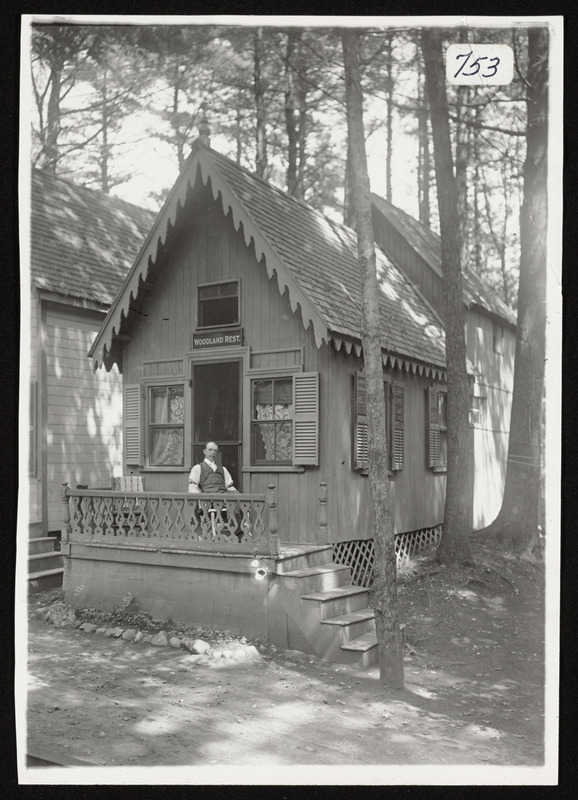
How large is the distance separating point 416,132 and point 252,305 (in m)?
5.60

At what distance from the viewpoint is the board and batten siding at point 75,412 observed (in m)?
17.0

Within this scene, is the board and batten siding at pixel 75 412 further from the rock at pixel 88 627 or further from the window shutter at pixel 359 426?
the window shutter at pixel 359 426

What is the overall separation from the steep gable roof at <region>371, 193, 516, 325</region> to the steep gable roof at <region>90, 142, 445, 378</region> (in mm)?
2692

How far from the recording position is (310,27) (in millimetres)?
7984

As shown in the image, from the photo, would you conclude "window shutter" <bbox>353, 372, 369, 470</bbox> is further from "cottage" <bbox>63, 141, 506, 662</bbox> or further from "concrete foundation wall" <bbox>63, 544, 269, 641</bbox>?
"concrete foundation wall" <bbox>63, 544, 269, 641</bbox>

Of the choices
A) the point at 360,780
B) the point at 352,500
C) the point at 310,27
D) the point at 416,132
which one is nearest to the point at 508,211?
the point at 416,132

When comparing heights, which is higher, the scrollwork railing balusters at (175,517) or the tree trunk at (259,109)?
the tree trunk at (259,109)

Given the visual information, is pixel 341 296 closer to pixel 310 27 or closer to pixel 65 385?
pixel 310 27

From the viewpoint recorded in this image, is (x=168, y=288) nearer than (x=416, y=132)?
Yes

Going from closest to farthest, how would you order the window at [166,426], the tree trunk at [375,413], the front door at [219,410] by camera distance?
the tree trunk at [375,413]
the front door at [219,410]
the window at [166,426]

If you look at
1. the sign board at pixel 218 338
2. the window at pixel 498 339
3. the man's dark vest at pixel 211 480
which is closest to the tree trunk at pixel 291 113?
the sign board at pixel 218 338

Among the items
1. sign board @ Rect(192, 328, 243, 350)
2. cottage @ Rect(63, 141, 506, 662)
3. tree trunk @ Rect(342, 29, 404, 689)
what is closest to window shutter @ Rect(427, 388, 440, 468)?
cottage @ Rect(63, 141, 506, 662)

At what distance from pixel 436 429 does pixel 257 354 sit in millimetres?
5587

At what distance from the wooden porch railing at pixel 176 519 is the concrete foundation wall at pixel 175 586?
245 millimetres
